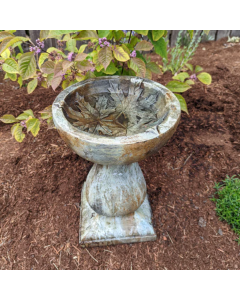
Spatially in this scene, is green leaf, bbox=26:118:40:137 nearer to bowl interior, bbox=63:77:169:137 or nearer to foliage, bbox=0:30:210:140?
foliage, bbox=0:30:210:140

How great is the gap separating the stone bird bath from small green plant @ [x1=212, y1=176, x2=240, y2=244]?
66 centimetres

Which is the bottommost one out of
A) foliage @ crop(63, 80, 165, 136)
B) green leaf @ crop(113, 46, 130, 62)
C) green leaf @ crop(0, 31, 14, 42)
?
foliage @ crop(63, 80, 165, 136)

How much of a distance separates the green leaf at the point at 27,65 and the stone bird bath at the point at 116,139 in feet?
0.99

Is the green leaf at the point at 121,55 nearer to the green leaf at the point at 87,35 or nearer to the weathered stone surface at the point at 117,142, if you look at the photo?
the green leaf at the point at 87,35

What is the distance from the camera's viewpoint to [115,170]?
159 centimetres

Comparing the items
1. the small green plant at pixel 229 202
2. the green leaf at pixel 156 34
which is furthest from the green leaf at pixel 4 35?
the small green plant at pixel 229 202

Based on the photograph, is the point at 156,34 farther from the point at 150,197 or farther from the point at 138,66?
the point at 150,197

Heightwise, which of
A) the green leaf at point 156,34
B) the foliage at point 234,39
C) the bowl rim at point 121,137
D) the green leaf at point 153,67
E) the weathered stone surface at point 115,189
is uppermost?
the green leaf at point 156,34

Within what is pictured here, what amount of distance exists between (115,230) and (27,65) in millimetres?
1420

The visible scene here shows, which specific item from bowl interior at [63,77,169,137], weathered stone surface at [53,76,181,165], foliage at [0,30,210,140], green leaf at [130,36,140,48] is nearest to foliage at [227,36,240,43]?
foliage at [0,30,210,140]

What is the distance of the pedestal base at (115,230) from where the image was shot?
5.76 feet

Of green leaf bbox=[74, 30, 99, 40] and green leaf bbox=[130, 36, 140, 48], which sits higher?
green leaf bbox=[74, 30, 99, 40]

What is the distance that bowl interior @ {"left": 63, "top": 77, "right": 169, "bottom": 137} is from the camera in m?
1.42

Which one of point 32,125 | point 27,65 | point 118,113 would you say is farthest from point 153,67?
point 32,125
